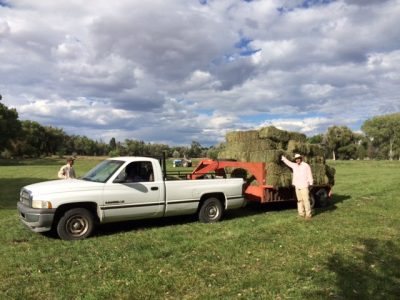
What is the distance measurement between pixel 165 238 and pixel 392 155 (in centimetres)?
10914

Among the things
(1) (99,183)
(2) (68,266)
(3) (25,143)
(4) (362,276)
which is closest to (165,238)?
(1) (99,183)

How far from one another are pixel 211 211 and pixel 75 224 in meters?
3.68

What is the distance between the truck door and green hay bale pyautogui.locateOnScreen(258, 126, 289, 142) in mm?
4704

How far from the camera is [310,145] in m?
13.4

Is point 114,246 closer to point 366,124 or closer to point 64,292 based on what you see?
point 64,292

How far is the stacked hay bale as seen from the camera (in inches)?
486

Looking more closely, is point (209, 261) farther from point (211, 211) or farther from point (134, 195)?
point (211, 211)

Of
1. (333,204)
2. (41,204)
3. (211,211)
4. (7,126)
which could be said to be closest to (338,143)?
(7,126)

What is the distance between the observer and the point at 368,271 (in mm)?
6840

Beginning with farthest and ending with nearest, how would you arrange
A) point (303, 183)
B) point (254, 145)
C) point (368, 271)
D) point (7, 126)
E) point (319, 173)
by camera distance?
point (7, 126) → point (319, 173) → point (254, 145) → point (303, 183) → point (368, 271)

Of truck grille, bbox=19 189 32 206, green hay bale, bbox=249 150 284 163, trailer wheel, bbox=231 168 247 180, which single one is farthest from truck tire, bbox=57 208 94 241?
trailer wheel, bbox=231 168 247 180

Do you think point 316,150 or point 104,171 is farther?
point 316,150

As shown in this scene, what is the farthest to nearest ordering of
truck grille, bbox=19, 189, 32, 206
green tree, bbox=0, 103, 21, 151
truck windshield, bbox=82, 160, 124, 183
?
green tree, bbox=0, 103, 21, 151 → truck windshield, bbox=82, 160, 124, 183 → truck grille, bbox=19, 189, 32, 206

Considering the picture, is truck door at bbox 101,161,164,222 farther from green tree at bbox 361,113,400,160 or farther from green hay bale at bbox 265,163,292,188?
green tree at bbox 361,113,400,160
